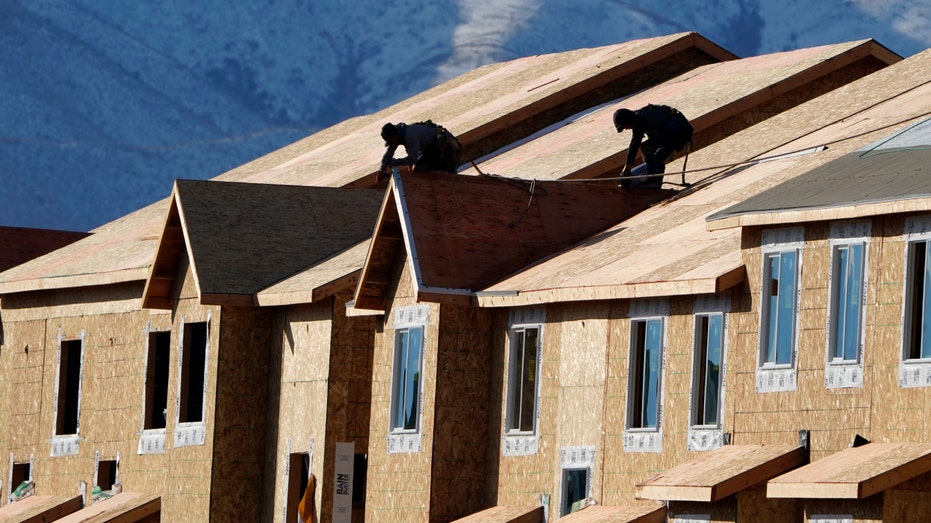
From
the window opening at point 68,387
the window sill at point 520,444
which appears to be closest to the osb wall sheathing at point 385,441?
the window sill at point 520,444

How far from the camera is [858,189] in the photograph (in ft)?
84.5

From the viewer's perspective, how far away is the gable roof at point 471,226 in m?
32.5

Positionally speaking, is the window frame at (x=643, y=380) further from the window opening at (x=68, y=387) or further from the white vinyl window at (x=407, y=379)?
the window opening at (x=68, y=387)

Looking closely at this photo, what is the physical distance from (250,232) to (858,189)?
15606mm

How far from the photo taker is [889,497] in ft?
75.6

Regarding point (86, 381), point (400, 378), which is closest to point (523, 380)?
point (400, 378)

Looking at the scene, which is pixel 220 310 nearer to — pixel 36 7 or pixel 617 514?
pixel 617 514

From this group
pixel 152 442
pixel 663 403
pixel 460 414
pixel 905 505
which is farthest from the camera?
pixel 152 442

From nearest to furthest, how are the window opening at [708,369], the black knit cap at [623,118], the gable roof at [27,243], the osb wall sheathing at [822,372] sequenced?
the osb wall sheathing at [822,372] < the window opening at [708,369] < the black knit cap at [623,118] < the gable roof at [27,243]

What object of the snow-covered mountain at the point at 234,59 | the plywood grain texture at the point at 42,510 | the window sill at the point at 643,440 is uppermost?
the snow-covered mountain at the point at 234,59

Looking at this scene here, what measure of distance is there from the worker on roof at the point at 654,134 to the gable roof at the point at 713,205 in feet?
2.49

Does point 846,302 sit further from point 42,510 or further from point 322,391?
point 42,510

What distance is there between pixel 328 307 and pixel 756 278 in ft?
36.0

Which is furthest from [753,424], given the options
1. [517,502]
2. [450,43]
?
[450,43]
